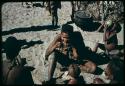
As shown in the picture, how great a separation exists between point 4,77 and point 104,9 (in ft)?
26.2

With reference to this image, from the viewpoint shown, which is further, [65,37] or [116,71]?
[65,37]

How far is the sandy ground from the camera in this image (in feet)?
27.5

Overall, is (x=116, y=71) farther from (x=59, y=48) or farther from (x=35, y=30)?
(x=35, y=30)

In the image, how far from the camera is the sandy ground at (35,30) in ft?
27.5

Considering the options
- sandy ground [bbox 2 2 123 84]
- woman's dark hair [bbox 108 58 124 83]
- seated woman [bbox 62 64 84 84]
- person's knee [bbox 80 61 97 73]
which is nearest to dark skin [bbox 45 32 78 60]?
person's knee [bbox 80 61 97 73]

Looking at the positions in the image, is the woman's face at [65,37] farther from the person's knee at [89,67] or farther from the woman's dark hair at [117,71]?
the woman's dark hair at [117,71]

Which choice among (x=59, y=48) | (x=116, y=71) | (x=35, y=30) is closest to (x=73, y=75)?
(x=116, y=71)

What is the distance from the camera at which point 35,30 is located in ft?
37.2

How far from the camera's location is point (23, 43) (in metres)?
10.0

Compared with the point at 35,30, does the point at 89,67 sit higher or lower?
lower

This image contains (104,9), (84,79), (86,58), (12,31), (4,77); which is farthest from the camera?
(104,9)

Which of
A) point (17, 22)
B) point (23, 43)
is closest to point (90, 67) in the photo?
point (23, 43)

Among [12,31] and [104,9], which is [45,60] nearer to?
[12,31]


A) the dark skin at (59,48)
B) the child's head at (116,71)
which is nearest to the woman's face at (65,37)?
the dark skin at (59,48)
